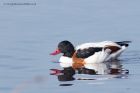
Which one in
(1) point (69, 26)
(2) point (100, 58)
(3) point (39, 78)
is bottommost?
(3) point (39, 78)

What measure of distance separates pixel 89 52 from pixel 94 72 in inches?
66.3

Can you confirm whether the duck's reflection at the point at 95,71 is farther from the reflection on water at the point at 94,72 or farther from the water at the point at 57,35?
the water at the point at 57,35

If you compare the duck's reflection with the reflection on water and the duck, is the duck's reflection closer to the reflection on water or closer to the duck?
the reflection on water

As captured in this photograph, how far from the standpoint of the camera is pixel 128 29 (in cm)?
1830

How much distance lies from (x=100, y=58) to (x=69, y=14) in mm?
4532

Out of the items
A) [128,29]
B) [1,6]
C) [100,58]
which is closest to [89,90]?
[100,58]

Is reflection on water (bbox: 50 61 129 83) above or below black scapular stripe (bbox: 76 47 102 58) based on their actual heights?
below

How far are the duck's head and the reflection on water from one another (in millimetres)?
887

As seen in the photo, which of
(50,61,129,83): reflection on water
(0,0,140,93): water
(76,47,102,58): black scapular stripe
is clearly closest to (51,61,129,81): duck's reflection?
(50,61,129,83): reflection on water

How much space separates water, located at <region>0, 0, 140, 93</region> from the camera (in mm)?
12273

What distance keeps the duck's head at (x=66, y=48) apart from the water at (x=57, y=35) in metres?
0.22

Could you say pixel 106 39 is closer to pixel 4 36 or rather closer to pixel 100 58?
pixel 100 58

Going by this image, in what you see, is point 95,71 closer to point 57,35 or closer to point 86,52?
Result: point 86,52

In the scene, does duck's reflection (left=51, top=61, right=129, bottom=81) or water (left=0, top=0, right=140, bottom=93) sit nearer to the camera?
water (left=0, top=0, right=140, bottom=93)
